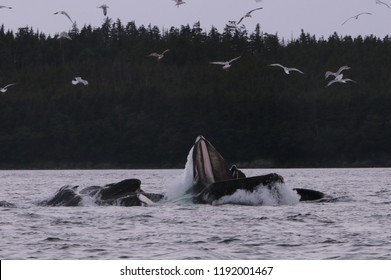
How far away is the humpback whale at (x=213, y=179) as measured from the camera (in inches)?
1633

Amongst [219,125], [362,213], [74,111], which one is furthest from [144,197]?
[74,111]

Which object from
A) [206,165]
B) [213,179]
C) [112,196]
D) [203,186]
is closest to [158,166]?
[112,196]

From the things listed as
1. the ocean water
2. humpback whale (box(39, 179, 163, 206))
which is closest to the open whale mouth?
the ocean water

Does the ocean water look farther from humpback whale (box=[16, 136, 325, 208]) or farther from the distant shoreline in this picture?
the distant shoreline

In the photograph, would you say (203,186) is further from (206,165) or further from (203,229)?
(203,229)

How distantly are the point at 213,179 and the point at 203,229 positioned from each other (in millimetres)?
7209

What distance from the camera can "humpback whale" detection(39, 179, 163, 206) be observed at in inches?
1702

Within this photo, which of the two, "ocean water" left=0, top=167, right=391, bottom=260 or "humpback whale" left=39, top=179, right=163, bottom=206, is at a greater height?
"humpback whale" left=39, top=179, right=163, bottom=206

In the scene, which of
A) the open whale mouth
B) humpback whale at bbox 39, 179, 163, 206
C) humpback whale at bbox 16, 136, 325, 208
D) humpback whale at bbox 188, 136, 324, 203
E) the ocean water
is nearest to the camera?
the ocean water

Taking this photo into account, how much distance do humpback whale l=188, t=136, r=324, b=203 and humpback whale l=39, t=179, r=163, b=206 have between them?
1.98 metres

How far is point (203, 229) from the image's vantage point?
35.7 m

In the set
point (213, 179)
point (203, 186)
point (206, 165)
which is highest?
point (206, 165)

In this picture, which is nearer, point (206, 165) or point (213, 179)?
point (206, 165)

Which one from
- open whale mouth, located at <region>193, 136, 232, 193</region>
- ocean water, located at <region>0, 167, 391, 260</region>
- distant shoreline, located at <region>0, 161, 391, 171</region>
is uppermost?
distant shoreline, located at <region>0, 161, 391, 171</region>
